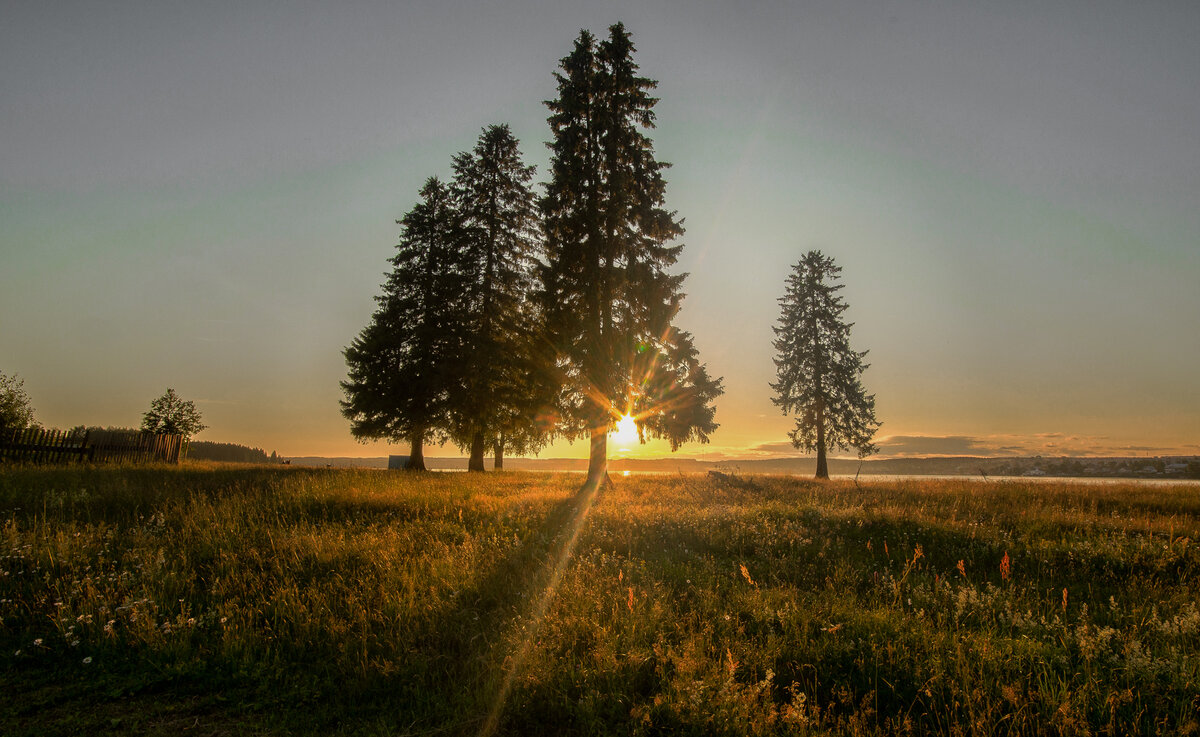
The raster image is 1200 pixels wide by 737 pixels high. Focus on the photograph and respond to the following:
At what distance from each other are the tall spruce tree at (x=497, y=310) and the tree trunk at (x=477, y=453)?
0.05 metres

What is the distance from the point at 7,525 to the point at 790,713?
37.8ft

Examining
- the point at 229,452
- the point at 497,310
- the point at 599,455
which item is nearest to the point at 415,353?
the point at 497,310

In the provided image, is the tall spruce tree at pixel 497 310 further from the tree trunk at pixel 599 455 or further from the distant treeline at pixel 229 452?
the distant treeline at pixel 229 452

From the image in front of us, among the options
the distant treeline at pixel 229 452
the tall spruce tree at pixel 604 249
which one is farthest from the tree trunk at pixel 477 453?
the distant treeline at pixel 229 452

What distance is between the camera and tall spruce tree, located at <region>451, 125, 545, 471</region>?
21.6 metres

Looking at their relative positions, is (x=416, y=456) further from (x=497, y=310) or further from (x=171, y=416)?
(x=171, y=416)

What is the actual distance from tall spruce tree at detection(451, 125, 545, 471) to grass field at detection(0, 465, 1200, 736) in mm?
12862

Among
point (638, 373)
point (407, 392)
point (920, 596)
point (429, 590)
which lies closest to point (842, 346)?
point (638, 373)

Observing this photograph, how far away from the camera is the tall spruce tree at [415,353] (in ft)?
77.4

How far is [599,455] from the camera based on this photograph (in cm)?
1892

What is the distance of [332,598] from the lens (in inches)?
221

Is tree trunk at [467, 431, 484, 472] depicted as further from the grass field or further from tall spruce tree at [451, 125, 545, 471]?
the grass field

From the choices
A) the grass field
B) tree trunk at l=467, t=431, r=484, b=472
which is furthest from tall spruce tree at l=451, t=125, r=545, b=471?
the grass field

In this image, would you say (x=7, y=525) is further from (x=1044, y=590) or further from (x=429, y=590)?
(x=1044, y=590)
